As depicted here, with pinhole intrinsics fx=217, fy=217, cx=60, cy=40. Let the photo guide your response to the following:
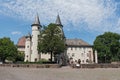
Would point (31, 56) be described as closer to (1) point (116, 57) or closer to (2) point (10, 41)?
(2) point (10, 41)

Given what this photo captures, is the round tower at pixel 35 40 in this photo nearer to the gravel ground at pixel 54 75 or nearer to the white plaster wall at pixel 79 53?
the white plaster wall at pixel 79 53

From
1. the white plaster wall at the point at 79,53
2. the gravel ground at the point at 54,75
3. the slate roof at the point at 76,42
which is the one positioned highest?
the slate roof at the point at 76,42

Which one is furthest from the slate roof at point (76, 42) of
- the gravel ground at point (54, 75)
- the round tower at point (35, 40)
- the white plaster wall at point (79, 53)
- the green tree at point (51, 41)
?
the gravel ground at point (54, 75)

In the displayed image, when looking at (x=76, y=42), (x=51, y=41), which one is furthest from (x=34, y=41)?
(x=76, y=42)

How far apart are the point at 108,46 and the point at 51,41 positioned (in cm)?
2890

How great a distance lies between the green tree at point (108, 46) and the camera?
8812 centimetres

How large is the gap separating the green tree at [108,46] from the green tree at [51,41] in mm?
22159

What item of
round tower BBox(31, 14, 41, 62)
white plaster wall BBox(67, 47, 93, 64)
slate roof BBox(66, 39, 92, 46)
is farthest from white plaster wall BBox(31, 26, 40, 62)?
slate roof BBox(66, 39, 92, 46)

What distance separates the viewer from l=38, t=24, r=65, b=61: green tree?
7194 centimetres

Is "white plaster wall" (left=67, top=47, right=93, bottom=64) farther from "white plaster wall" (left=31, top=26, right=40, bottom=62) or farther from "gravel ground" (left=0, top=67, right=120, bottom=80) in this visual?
"gravel ground" (left=0, top=67, right=120, bottom=80)

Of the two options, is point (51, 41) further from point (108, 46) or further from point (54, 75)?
point (54, 75)

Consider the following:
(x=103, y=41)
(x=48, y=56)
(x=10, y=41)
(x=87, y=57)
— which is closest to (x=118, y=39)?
(x=103, y=41)

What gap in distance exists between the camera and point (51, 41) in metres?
72.4

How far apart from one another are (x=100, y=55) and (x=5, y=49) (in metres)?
38.1
